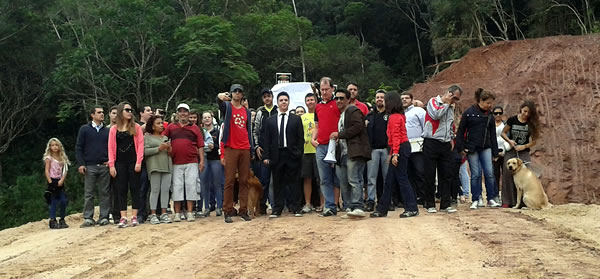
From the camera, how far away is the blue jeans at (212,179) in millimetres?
11117

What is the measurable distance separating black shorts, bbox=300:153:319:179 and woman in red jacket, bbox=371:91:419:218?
1685 mm

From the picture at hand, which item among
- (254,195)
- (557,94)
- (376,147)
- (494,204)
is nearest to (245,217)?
(254,195)

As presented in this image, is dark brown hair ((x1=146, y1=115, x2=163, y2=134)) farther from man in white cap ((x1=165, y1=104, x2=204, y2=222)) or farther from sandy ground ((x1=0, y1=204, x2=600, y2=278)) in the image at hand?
sandy ground ((x1=0, y1=204, x2=600, y2=278))

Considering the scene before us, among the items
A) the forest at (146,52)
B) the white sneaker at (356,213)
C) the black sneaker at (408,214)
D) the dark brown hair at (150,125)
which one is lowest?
the black sneaker at (408,214)

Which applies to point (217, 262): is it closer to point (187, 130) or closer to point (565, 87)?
point (187, 130)

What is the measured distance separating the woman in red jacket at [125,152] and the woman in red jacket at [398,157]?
13.0 ft

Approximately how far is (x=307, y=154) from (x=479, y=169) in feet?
9.65

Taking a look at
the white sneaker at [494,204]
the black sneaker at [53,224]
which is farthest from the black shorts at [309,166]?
the black sneaker at [53,224]

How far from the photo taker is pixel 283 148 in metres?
10.1

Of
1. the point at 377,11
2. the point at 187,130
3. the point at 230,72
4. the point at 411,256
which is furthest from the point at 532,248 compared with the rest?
the point at 377,11

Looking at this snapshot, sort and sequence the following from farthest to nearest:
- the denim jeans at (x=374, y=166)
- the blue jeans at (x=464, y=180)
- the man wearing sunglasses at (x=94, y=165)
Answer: the blue jeans at (x=464, y=180)
the man wearing sunglasses at (x=94, y=165)
the denim jeans at (x=374, y=166)

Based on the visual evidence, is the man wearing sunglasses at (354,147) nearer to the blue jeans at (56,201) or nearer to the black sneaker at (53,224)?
the blue jeans at (56,201)

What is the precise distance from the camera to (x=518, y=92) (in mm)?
20484

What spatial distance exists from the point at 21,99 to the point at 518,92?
26550mm
